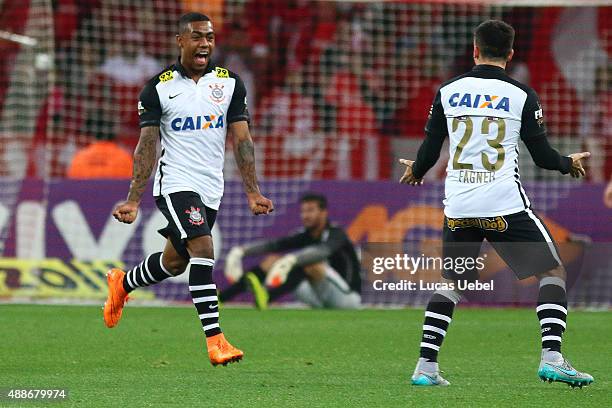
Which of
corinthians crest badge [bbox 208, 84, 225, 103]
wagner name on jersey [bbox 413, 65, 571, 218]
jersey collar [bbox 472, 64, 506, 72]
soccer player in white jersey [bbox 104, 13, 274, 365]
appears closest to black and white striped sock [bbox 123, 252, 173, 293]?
soccer player in white jersey [bbox 104, 13, 274, 365]

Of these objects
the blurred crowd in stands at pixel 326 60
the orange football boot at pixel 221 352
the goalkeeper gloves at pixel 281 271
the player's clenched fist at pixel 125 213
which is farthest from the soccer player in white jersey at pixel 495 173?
the blurred crowd in stands at pixel 326 60

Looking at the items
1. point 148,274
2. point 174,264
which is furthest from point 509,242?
point 148,274

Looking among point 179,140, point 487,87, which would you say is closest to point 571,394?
point 487,87

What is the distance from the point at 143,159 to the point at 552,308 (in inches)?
101

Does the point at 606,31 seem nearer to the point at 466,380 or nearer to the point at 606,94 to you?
the point at 606,94

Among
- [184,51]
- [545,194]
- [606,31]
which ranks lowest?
[545,194]

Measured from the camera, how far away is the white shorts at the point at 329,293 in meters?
13.7

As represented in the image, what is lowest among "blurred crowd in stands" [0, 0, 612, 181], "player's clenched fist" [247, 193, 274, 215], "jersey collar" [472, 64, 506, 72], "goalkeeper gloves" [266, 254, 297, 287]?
"goalkeeper gloves" [266, 254, 297, 287]

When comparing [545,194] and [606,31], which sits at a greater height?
[606,31]

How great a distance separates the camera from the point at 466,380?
757cm

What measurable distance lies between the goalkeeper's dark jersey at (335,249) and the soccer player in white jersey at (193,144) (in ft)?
18.7

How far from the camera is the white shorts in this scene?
13.7 meters

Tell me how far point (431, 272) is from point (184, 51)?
2.17 metres

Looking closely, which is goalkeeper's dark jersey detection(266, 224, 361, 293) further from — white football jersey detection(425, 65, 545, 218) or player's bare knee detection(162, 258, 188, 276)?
white football jersey detection(425, 65, 545, 218)
